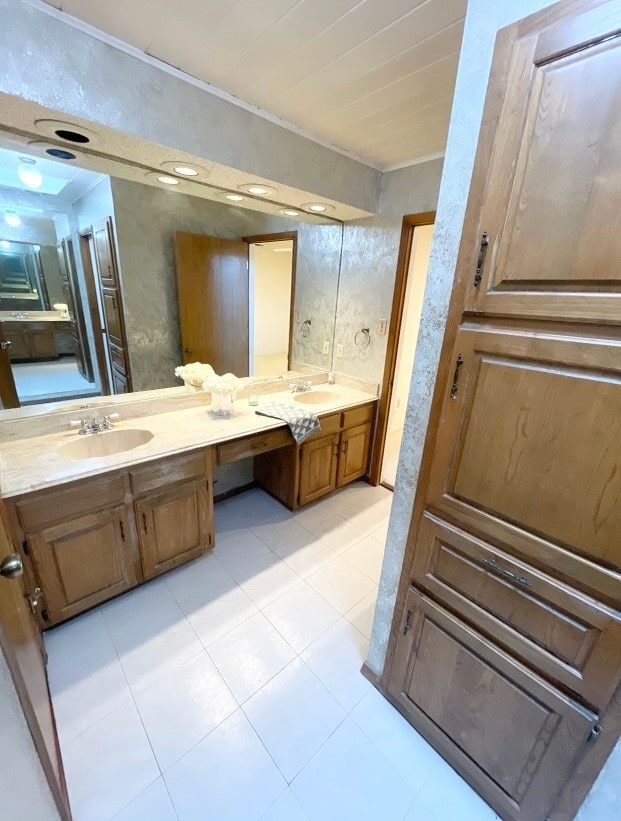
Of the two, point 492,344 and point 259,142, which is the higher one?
point 259,142

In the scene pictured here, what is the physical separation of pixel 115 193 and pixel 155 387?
101 centimetres

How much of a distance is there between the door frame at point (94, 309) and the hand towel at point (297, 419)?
899mm

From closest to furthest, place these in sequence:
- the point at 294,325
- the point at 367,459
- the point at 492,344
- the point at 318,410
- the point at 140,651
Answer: the point at 492,344
the point at 140,651
the point at 318,410
the point at 294,325
the point at 367,459

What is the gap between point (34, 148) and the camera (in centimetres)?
139

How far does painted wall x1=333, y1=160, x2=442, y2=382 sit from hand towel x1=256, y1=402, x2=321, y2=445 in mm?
816

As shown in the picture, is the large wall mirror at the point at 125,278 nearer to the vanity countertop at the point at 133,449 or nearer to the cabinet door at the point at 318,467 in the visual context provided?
the vanity countertop at the point at 133,449

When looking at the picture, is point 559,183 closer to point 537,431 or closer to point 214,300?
point 537,431

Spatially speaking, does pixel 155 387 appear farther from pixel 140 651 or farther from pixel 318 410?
pixel 140 651

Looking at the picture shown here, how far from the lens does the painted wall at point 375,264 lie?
2.16 metres

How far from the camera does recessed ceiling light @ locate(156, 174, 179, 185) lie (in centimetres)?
166

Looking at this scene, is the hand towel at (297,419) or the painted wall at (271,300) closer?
the hand towel at (297,419)

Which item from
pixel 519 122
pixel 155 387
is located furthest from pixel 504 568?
pixel 155 387

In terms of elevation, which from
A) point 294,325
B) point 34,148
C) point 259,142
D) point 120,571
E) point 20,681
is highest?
point 259,142

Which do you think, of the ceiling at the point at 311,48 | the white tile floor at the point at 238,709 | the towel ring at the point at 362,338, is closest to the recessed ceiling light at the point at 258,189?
the ceiling at the point at 311,48
